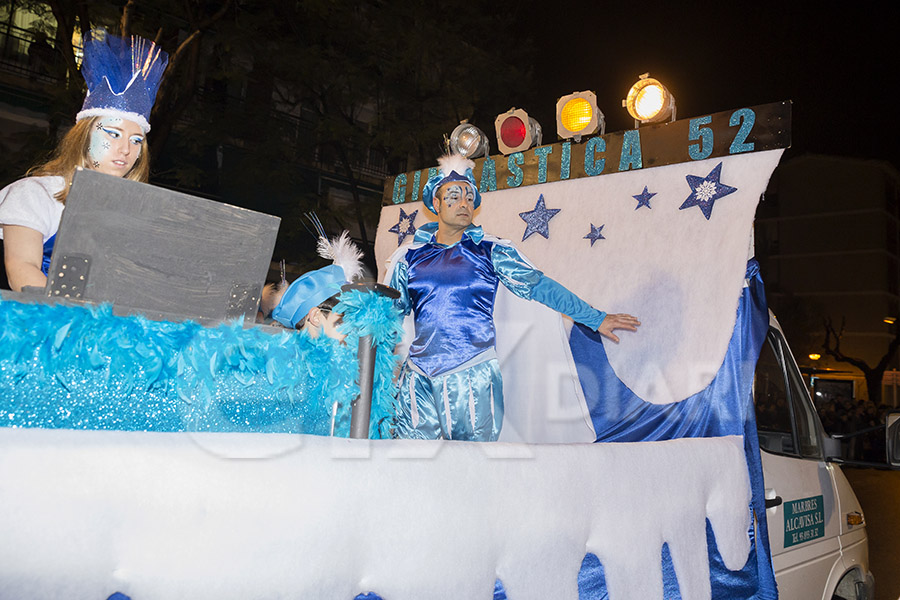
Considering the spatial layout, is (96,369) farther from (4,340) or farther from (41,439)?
(41,439)

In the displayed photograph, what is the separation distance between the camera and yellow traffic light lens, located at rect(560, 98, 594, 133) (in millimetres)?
4039

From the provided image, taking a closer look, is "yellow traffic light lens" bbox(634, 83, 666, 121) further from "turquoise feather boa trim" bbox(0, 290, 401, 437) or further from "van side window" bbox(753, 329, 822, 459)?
"turquoise feather boa trim" bbox(0, 290, 401, 437)

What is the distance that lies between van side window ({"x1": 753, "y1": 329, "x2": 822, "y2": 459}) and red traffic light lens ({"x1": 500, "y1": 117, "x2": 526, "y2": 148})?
198 centimetres

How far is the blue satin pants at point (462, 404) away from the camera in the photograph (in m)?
3.04

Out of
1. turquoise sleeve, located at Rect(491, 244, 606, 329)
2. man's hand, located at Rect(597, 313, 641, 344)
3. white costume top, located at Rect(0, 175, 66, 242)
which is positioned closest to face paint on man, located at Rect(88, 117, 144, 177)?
white costume top, located at Rect(0, 175, 66, 242)

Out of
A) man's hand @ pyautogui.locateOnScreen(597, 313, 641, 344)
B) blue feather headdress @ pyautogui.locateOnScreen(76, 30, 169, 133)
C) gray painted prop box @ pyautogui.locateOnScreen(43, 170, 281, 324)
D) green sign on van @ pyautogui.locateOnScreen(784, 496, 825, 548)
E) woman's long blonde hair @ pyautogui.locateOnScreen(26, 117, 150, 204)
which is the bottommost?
green sign on van @ pyautogui.locateOnScreen(784, 496, 825, 548)

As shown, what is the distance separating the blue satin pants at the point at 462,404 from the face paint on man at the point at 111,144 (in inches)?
57.0

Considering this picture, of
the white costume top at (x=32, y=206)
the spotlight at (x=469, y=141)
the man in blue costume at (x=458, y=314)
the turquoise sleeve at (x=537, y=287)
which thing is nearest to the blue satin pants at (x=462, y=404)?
the man in blue costume at (x=458, y=314)

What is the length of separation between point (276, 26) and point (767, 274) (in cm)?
3615

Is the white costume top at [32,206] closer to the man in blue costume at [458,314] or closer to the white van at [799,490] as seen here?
the man in blue costume at [458,314]

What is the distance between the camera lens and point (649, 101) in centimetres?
378

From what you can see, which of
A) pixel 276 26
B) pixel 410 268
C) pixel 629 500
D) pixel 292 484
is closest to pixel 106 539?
pixel 292 484

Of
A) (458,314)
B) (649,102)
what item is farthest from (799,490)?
(649,102)

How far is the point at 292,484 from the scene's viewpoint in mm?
1155
